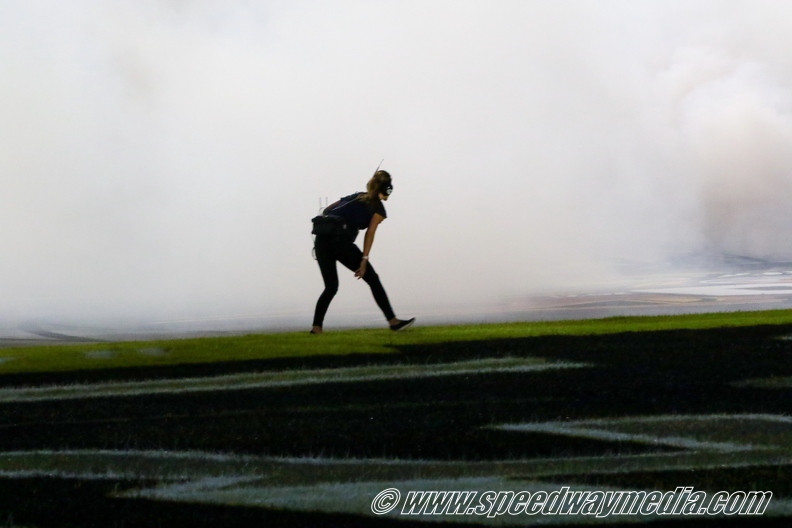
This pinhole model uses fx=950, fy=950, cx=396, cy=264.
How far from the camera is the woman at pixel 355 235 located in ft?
39.7

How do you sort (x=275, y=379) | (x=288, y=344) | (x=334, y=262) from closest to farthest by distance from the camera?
(x=275, y=379) → (x=334, y=262) → (x=288, y=344)

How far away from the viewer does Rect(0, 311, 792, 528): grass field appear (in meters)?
6.29

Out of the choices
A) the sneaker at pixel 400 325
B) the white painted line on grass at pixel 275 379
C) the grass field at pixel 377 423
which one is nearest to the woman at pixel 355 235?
the sneaker at pixel 400 325

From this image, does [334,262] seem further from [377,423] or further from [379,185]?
[377,423]

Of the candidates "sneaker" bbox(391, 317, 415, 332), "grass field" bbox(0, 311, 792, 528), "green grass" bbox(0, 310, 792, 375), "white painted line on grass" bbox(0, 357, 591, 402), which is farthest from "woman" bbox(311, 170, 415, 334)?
"white painted line on grass" bbox(0, 357, 591, 402)

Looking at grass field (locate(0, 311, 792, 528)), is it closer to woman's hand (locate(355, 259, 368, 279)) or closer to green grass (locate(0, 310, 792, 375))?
green grass (locate(0, 310, 792, 375))

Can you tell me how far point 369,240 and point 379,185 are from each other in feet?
2.34

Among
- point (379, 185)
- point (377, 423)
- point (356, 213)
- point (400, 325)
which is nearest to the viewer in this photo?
point (377, 423)

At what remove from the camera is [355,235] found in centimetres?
1244

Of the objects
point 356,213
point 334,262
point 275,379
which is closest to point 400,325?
point 334,262

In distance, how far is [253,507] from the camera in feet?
19.9

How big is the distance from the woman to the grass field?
907mm

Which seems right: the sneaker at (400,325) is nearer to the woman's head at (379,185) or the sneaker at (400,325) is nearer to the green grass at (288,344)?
the green grass at (288,344)

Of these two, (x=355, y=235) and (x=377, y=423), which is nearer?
(x=377, y=423)
